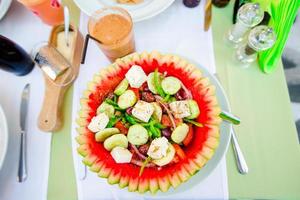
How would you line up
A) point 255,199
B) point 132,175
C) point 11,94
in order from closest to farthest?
point 132,175, point 255,199, point 11,94

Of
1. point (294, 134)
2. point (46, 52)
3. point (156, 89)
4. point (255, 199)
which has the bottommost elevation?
point (255, 199)

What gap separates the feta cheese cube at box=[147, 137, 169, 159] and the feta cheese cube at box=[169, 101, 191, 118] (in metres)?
0.05

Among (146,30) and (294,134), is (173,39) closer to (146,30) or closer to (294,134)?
(146,30)

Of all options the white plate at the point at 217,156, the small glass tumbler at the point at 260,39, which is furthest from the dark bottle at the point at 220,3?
the white plate at the point at 217,156

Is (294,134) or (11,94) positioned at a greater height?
(11,94)

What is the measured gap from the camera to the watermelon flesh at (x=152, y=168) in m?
0.41

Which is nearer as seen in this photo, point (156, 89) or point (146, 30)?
point (156, 89)

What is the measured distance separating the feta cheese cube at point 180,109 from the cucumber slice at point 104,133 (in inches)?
3.9

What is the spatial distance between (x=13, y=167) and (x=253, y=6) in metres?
0.61

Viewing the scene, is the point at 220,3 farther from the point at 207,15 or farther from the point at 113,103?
the point at 113,103

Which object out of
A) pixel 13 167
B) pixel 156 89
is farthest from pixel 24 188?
pixel 156 89

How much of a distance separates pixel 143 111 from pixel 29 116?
0.32m

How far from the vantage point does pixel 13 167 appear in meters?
0.59

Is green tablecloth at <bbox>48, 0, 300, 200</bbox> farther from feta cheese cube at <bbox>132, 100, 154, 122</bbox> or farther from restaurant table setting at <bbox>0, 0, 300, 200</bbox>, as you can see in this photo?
feta cheese cube at <bbox>132, 100, 154, 122</bbox>
